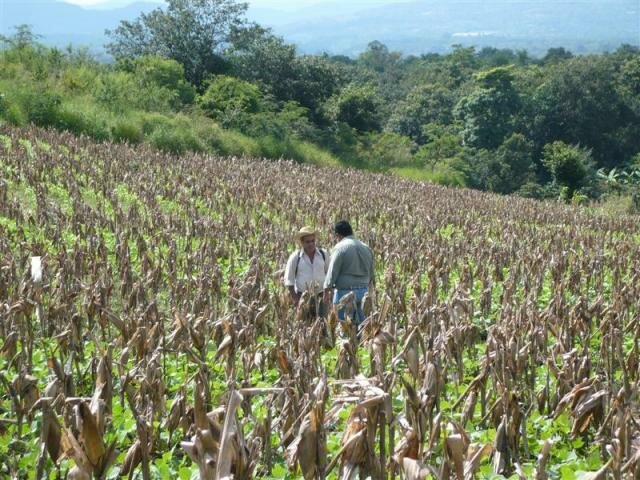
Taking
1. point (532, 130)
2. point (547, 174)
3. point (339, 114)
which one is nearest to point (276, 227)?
point (339, 114)

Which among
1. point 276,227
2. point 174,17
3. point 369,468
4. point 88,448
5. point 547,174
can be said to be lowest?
point 547,174

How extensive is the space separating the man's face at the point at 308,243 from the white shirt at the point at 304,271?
5 centimetres

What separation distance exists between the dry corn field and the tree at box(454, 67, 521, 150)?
1383 inches

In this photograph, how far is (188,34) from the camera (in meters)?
39.7

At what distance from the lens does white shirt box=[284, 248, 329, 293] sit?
7711 millimetres

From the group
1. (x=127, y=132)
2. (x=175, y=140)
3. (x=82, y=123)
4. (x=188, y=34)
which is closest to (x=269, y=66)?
(x=188, y=34)

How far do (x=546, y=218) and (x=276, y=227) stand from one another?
9314 millimetres

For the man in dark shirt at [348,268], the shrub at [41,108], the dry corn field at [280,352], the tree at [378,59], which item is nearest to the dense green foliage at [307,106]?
the shrub at [41,108]

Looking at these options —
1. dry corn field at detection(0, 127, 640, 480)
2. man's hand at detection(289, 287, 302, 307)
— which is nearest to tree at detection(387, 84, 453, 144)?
dry corn field at detection(0, 127, 640, 480)

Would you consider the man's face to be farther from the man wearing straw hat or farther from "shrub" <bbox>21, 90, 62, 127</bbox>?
"shrub" <bbox>21, 90, 62, 127</bbox>

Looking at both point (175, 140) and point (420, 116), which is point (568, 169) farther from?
point (175, 140)

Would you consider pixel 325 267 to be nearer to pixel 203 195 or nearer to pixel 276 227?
pixel 276 227

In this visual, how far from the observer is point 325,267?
25.6ft

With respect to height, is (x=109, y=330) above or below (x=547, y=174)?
above
